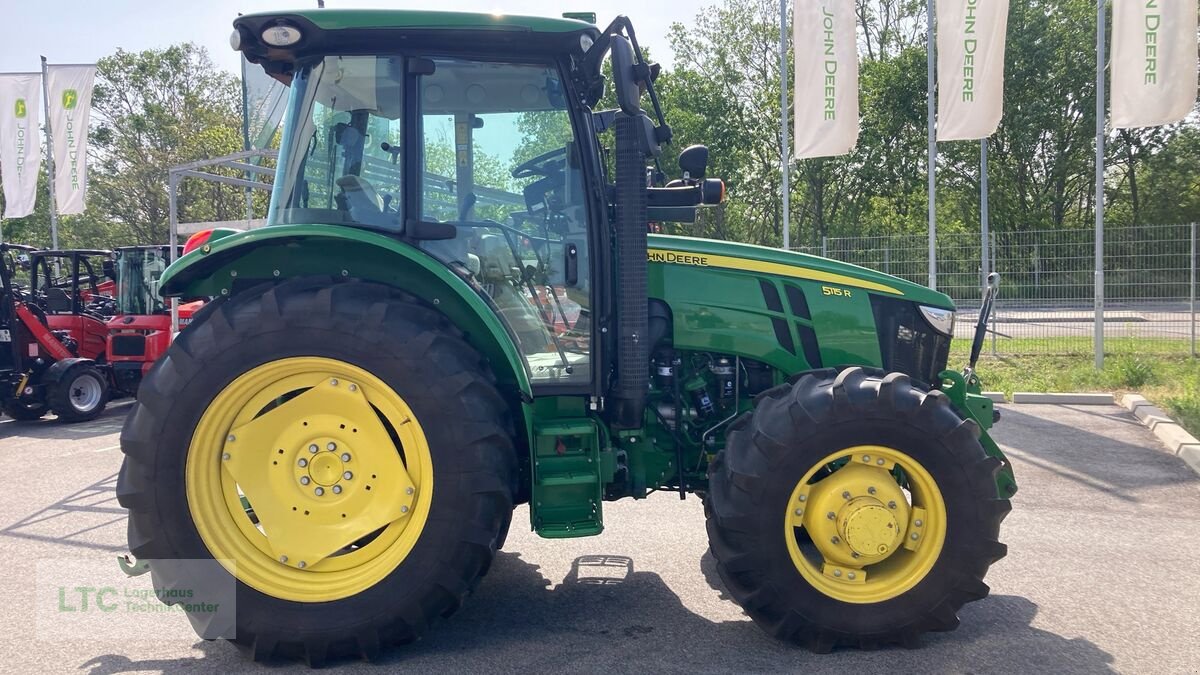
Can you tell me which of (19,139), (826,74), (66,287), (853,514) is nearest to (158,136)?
(19,139)

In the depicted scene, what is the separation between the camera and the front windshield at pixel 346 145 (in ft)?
11.6

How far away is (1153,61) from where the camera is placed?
33.4 ft

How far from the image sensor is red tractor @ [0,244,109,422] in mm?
10289

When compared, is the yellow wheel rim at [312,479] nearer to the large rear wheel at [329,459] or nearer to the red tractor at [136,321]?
the large rear wheel at [329,459]

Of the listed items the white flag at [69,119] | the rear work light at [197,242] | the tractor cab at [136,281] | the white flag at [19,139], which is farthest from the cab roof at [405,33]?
the white flag at [19,139]

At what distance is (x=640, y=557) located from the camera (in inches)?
182

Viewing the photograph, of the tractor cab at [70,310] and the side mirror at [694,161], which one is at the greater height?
the side mirror at [694,161]

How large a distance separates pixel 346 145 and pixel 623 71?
1.25m

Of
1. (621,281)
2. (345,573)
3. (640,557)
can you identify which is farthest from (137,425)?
(640,557)

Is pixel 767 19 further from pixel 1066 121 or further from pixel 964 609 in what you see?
pixel 964 609

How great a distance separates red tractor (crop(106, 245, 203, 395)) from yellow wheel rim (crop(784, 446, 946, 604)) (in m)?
9.78

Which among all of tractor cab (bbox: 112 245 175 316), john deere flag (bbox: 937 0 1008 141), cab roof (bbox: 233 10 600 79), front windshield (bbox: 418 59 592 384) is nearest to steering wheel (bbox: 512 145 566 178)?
front windshield (bbox: 418 59 592 384)

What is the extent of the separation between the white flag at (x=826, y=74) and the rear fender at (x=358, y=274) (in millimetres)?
9149

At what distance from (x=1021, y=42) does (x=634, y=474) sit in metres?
29.4
